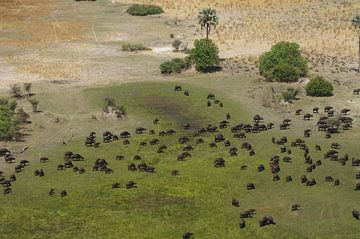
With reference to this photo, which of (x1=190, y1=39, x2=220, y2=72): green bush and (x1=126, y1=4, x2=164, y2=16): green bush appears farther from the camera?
(x1=126, y1=4, x2=164, y2=16): green bush

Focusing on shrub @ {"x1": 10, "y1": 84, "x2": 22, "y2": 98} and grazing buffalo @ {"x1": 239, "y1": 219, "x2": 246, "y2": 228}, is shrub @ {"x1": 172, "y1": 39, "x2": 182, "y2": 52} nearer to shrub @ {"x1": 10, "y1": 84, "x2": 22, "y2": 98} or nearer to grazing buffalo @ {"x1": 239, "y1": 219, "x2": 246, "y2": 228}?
shrub @ {"x1": 10, "y1": 84, "x2": 22, "y2": 98}

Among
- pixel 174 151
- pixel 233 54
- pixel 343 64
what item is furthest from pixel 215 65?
pixel 174 151

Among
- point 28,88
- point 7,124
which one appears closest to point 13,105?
point 7,124

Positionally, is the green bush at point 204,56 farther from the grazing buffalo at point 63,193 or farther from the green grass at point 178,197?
the grazing buffalo at point 63,193

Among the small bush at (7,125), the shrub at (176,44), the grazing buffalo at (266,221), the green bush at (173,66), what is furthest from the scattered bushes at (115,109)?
the shrub at (176,44)

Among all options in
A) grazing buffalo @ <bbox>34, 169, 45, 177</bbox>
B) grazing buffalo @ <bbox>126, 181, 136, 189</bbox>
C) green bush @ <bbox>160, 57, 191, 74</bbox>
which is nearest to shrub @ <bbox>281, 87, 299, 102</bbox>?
green bush @ <bbox>160, 57, 191, 74</bbox>

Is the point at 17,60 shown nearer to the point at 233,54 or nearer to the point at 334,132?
the point at 233,54
